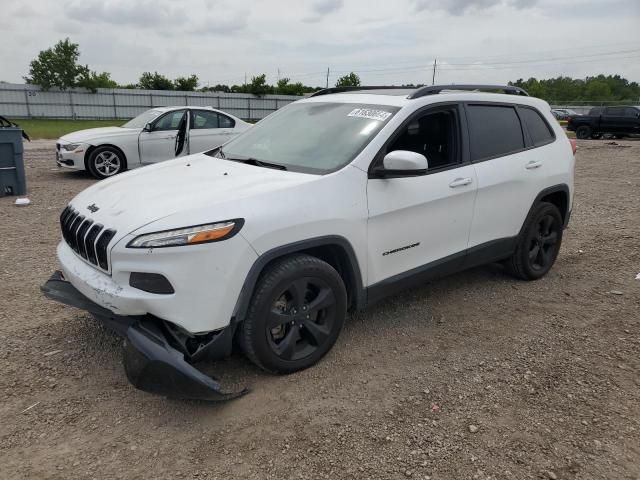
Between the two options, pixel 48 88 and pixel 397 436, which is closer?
pixel 397 436

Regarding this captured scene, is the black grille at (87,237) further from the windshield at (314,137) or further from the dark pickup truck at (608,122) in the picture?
the dark pickup truck at (608,122)

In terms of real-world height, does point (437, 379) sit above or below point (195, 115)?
below

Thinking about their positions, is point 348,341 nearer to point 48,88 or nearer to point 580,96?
point 48,88

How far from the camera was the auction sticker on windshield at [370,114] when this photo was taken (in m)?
3.67

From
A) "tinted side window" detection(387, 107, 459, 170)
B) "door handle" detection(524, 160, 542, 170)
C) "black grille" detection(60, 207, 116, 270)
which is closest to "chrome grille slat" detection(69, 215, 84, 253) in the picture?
"black grille" detection(60, 207, 116, 270)

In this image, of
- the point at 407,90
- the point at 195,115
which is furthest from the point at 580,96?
the point at 407,90

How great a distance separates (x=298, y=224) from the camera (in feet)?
10.0

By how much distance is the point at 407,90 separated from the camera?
13.5 feet

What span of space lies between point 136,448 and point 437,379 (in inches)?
71.8

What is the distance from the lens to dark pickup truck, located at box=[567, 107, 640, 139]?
2400 cm

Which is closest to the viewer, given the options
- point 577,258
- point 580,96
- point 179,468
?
point 179,468

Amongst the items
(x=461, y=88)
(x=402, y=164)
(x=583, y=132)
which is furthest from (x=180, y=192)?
(x=583, y=132)

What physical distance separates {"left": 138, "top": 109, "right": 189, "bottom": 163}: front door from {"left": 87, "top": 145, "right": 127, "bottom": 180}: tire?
1.45 ft

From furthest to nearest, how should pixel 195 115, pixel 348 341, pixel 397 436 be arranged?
1. pixel 195 115
2. pixel 348 341
3. pixel 397 436
